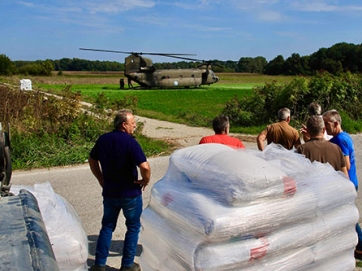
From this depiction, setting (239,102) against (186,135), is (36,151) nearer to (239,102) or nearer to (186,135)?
(186,135)

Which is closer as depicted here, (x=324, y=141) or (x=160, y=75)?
(x=324, y=141)

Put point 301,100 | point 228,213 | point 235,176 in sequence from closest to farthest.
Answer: point 228,213 < point 235,176 < point 301,100

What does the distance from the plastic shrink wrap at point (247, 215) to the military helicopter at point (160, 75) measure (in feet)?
131

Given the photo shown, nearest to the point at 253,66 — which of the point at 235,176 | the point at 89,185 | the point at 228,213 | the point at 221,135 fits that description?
the point at 89,185

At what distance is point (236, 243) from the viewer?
127 inches

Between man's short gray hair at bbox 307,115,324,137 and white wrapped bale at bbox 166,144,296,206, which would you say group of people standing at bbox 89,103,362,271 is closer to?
man's short gray hair at bbox 307,115,324,137

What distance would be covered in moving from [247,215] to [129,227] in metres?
1.84

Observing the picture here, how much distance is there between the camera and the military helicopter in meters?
44.8

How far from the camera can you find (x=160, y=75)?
149 ft

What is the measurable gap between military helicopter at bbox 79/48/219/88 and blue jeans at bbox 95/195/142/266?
3897 cm

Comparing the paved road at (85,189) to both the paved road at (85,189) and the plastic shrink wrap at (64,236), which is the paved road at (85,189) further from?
the plastic shrink wrap at (64,236)

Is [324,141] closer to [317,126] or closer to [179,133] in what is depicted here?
[317,126]

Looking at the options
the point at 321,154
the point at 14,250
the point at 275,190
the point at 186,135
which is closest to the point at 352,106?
the point at 186,135

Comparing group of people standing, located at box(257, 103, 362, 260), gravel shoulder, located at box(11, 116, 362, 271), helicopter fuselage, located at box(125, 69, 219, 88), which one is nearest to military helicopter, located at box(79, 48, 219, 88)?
helicopter fuselage, located at box(125, 69, 219, 88)
